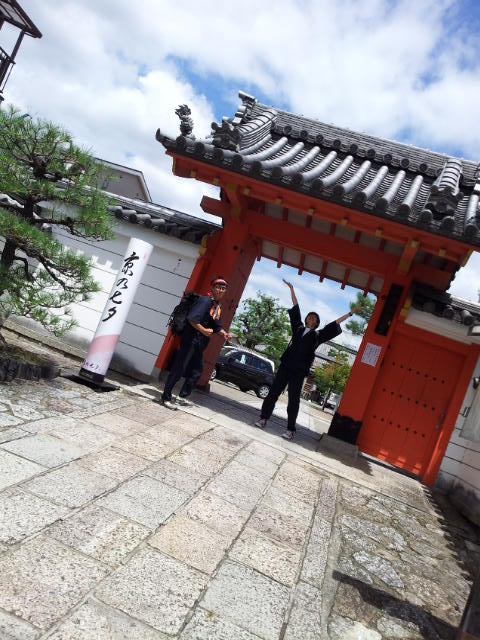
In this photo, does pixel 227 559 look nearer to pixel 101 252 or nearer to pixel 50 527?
pixel 50 527

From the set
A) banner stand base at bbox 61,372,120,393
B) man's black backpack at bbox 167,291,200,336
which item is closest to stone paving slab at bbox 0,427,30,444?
banner stand base at bbox 61,372,120,393

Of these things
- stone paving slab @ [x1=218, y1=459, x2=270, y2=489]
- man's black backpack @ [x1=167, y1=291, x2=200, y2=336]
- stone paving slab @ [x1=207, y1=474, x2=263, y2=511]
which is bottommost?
stone paving slab @ [x1=207, y1=474, x2=263, y2=511]

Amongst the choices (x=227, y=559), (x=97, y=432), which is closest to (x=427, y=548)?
(x=227, y=559)

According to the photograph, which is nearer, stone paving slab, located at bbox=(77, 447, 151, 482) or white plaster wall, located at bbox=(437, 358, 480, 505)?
stone paving slab, located at bbox=(77, 447, 151, 482)

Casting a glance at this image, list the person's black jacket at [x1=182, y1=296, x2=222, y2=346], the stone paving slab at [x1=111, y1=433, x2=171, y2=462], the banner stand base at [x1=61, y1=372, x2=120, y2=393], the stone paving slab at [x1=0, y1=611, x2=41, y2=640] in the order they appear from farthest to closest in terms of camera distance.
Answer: the person's black jacket at [x1=182, y1=296, x2=222, y2=346] < the banner stand base at [x1=61, y1=372, x2=120, y2=393] < the stone paving slab at [x1=111, y1=433, x2=171, y2=462] < the stone paving slab at [x1=0, y1=611, x2=41, y2=640]

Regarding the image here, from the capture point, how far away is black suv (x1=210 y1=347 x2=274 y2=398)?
64.3ft

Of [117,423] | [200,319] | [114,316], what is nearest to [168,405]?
[200,319]

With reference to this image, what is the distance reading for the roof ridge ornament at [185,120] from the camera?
6938 mm

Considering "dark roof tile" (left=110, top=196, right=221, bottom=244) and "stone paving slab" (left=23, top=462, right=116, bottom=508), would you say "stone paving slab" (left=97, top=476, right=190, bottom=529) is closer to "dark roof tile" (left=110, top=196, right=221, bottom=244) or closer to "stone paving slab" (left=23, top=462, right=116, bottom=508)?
"stone paving slab" (left=23, top=462, right=116, bottom=508)

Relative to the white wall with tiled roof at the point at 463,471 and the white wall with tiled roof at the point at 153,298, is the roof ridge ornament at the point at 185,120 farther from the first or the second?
the white wall with tiled roof at the point at 463,471

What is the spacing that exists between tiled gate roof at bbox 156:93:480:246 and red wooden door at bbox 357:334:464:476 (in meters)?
2.37

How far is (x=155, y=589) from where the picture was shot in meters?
2.45

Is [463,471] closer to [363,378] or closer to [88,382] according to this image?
[363,378]

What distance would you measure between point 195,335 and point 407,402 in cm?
410
